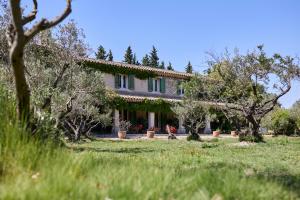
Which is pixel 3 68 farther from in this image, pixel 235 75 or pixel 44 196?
pixel 44 196

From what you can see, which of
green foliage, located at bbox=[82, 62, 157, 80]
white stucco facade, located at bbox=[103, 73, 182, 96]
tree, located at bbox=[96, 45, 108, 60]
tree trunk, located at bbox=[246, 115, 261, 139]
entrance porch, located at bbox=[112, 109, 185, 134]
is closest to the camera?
tree trunk, located at bbox=[246, 115, 261, 139]

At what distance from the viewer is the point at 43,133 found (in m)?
4.93

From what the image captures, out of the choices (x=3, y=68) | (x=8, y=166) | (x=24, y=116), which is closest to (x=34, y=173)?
(x=8, y=166)

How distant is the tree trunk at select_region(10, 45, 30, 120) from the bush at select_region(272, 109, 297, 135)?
33987 mm

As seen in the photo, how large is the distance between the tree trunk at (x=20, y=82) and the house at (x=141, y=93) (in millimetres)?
29755

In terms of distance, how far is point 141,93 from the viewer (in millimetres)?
40094

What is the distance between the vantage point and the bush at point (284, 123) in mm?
36344

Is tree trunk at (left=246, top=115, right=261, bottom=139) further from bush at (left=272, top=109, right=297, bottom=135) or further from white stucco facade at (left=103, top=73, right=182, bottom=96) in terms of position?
white stucco facade at (left=103, top=73, right=182, bottom=96)

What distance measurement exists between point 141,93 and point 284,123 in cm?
1318

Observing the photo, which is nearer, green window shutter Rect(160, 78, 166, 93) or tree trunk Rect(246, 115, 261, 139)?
tree trunk Rect(246, 115, 261, 139)


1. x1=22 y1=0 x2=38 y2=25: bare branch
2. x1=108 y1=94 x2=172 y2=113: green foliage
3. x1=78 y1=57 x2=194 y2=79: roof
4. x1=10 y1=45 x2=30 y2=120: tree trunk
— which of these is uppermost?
x1=78 y1=57 x2=194 y2=79: roof

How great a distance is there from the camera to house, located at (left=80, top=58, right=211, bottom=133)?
3644 cm

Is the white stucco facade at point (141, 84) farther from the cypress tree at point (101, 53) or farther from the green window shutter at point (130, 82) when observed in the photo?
the cypress tree at point (101, 53)

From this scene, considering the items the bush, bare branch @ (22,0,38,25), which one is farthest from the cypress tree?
bare branch @ (22,0,38,25)
